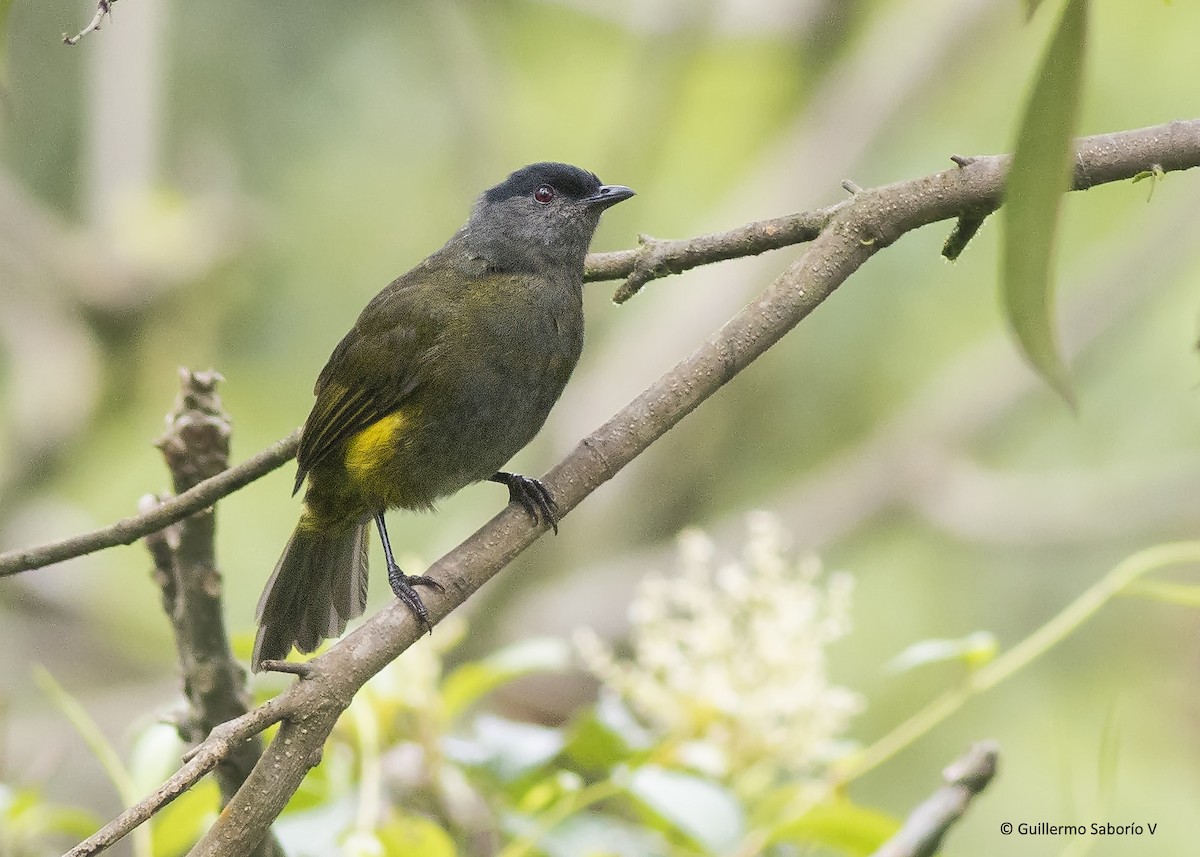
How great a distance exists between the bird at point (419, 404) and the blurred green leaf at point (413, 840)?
0.66 m

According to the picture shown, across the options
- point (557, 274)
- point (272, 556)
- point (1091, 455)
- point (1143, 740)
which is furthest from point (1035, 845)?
point (272, 556)

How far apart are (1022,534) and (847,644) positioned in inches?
34.3

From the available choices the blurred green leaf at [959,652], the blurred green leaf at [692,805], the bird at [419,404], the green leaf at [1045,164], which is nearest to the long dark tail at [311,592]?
the bird at [419,404]

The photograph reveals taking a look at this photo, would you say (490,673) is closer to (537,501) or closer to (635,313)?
(537,501)

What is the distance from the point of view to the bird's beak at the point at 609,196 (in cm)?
295

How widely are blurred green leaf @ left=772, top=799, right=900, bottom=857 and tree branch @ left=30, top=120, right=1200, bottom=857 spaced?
522 mm

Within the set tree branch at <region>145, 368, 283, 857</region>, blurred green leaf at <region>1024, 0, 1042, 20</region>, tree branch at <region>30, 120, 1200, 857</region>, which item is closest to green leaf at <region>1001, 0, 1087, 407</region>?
blurred green leaf at <region>1024, 0, 1042, 20</region>

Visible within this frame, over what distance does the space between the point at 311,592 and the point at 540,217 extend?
0.96 meters

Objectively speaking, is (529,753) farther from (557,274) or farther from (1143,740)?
(1143,740)

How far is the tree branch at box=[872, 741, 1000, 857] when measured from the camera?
5.28 feet

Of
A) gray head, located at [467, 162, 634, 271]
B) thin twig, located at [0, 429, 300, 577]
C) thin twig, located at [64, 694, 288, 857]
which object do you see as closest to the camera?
thin twig, located at [64, 694, 288, 857]

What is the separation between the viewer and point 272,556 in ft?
16.4

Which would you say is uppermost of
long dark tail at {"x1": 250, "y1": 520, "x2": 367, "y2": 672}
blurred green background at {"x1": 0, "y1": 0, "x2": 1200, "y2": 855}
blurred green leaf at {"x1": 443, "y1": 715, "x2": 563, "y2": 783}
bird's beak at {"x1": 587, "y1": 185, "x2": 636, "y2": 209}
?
blurred green background at {"x1": 0, "y1": 0, "x2": 1200, "y2": 855}

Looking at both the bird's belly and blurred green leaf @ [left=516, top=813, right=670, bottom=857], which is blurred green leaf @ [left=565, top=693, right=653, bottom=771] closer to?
blurred green leaf @ [left=516, top=813, right=670, bottom=857]
